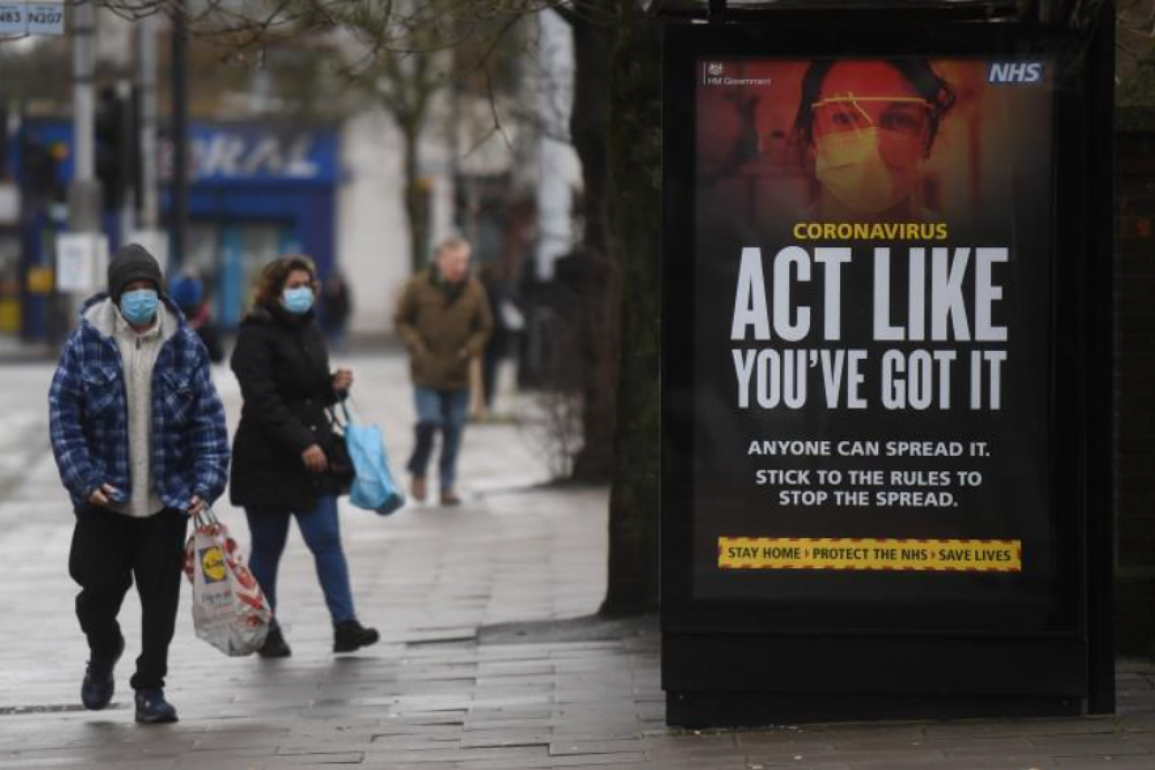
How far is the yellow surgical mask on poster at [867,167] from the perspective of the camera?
7125mm

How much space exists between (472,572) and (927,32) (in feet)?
19.0

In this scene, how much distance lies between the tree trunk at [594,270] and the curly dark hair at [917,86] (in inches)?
197

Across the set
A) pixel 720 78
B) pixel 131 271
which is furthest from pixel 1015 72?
pixel 131 271

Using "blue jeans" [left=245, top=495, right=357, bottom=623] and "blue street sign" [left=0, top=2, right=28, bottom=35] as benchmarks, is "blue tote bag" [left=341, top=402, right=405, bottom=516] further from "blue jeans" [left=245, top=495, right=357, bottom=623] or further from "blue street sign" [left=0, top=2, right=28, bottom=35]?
"blue street sign" [left=0, top=2, right=28, bottom=35]

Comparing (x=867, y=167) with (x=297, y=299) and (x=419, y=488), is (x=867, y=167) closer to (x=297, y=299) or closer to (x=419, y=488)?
(x=297, y=299)

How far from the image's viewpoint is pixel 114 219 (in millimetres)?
51844

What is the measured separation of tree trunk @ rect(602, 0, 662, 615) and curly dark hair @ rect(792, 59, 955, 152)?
2.24 metres

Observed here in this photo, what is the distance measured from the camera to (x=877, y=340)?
23.5 ft

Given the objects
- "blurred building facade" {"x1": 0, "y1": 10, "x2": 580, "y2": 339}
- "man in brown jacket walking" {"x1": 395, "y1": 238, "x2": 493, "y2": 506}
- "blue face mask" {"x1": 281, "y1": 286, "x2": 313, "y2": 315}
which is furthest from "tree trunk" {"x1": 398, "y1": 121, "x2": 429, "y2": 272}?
"blue face mask" {"x1": 281, "y1": 286, "x2": 313, "y2": 315}

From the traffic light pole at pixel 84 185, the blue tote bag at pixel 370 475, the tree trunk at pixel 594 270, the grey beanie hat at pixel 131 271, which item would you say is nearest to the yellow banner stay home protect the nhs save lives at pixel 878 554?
the grey beanie hat at pixel 131 271

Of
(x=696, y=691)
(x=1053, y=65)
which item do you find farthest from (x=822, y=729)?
(x=1053, y=65)

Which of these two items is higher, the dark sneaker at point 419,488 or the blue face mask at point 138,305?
the blue face mask at point 138,305

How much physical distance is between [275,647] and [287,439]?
0.88 metres

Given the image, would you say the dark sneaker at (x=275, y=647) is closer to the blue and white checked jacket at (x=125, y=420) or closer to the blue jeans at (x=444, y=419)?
the blue and white checked jacket at (x=125, y=420)
